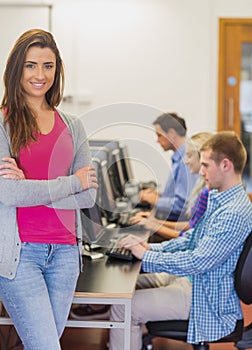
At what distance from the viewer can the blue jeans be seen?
1.88 metres

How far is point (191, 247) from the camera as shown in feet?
9.50

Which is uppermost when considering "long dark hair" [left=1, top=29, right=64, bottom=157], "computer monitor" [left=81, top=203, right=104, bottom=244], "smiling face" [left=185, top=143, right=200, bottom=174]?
"long dark hair" [left=1, top=29, right=64, bottom=157]

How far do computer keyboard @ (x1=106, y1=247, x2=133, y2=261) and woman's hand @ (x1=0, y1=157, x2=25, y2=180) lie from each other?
958 millimetres

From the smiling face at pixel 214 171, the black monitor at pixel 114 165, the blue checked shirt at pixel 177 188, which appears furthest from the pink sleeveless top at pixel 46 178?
the blue checked shirt at pixel 177 188

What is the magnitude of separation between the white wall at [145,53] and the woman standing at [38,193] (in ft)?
14.2

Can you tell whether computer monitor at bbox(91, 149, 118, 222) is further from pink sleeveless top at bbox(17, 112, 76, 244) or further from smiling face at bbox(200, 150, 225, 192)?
pink sleeveless top at bbox(17, 112, 76, 244)

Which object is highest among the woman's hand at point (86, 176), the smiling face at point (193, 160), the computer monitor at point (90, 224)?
the woman's hand at point (86, 176)

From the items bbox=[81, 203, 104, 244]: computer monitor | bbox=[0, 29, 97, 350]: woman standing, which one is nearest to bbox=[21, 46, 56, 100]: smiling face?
bbox=[0, 29, 97, 350]: woman standing

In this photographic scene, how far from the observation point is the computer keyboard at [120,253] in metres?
2.77

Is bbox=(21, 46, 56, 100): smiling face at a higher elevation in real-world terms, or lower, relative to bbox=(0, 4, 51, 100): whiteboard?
lower

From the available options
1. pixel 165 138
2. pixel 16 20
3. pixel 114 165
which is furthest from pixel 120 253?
pixel 16 20

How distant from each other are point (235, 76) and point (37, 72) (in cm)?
474

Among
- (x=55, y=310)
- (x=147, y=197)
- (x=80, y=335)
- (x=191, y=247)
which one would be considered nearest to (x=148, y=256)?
(x=191, y=247)

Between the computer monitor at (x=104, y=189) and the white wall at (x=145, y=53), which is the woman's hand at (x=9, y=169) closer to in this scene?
the computer monitor at (x=104, y=189)
